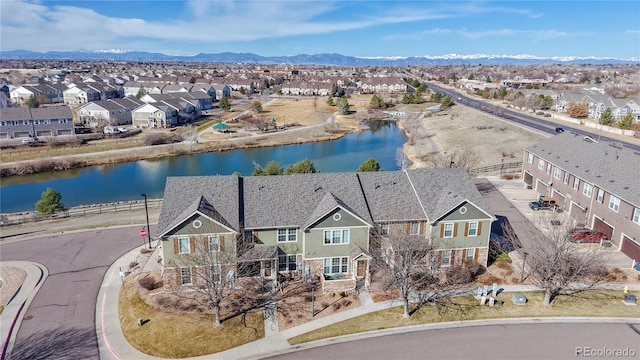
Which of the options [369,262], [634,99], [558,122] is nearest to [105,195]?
[369,262]


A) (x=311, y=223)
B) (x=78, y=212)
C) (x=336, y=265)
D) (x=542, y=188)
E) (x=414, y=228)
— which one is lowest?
(x=78, y=212)

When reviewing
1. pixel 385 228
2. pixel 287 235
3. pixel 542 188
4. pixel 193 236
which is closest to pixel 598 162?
pixel 542 188

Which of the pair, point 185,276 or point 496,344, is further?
point 185,276

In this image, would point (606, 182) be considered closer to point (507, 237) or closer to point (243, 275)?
point (507, 237)

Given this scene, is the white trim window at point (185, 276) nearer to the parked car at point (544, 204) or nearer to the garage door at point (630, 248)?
the garage door at point (630, 248)

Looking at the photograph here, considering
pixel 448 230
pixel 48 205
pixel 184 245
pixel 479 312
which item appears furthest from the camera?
pixel 48 205

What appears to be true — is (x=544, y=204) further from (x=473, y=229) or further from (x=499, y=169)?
(x=473, y=229)

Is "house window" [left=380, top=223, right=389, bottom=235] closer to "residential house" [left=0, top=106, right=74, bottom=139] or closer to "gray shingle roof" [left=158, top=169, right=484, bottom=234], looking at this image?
"gray shingle roof" [left=158, top=169, right=484, bottom=234]
